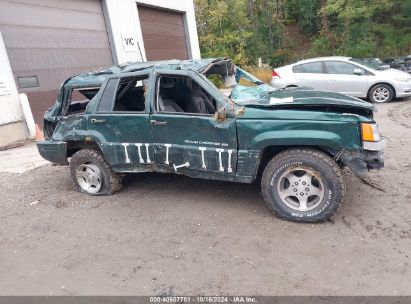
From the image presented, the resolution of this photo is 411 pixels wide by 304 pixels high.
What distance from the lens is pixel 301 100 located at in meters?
3.83

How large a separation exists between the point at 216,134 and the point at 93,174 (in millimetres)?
2080

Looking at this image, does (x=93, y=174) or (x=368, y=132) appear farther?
(x=93, y=174)

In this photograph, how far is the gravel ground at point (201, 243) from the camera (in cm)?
298

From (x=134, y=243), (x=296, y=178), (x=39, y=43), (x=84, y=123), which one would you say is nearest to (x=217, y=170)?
(x=296, y=178)

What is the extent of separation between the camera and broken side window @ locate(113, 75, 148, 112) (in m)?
4.60

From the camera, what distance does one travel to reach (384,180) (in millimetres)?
4660

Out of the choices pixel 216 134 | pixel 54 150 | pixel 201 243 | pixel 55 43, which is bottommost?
pixel 201 243

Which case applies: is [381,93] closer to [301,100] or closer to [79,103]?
[301,100]

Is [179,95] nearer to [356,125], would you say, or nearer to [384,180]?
[356,125]

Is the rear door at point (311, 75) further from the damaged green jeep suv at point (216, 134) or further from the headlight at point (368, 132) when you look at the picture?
the headlight at point (368, 132)

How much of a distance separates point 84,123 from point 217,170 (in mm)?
1958

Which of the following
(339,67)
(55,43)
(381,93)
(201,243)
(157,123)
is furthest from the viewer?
(339,67)

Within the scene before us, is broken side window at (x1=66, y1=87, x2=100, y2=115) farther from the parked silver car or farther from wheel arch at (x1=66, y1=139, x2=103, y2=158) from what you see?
the parked silver car

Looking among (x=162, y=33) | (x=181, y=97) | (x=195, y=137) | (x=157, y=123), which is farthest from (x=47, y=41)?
(x=195, y=137)
